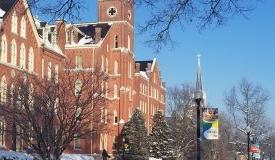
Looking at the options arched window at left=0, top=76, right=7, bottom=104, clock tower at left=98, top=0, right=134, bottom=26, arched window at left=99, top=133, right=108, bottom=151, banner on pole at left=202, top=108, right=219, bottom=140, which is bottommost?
arched window at left=99, top=133, right=108, bottom=151

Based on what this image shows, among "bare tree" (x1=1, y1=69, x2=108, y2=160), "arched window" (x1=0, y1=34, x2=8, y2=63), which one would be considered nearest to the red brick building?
"arched window" (x1=0, y1=34, x2=8, y2=63)

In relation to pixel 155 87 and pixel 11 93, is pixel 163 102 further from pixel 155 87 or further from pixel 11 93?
pixel 11 93

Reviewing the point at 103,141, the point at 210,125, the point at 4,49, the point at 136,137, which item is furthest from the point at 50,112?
the point at 103,141

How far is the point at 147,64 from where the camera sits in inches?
3900

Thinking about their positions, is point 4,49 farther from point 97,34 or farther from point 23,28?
point 97,34

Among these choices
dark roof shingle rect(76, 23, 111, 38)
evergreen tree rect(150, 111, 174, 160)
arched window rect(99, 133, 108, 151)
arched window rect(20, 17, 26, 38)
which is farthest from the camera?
dark roof shingle rect(76, 23, 111, 38)

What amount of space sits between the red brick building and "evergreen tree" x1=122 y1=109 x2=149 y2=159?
246cm

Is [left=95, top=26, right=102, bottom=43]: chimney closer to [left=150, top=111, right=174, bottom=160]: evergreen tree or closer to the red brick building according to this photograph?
the red brick building

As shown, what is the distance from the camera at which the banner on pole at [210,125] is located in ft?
90.1

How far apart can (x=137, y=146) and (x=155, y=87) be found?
30916mm

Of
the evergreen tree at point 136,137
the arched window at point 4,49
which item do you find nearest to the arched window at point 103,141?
the evergreen tree at point 136,137

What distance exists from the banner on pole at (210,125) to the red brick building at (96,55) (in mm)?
25179

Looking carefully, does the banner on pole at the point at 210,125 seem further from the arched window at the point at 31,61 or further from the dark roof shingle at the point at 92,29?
the dark roof shingle at the point at 92,29

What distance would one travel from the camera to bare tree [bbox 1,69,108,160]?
34.9 metres
